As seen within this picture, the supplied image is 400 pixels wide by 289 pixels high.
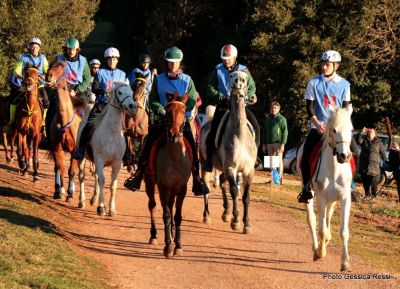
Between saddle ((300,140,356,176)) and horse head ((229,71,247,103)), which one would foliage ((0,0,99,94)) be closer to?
horse head ((229,71,247,103))

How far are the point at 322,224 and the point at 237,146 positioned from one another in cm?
318

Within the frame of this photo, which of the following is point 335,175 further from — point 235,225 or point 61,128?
point 61,128

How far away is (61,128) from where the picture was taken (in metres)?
18.7

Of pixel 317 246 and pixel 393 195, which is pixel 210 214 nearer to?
pixel 317 246

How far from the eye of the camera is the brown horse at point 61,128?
1842 cm

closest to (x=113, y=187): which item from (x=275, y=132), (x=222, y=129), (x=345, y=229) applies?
(x=222, y=129)

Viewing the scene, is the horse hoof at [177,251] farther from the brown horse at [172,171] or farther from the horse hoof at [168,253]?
the horse hoof at [168,253]

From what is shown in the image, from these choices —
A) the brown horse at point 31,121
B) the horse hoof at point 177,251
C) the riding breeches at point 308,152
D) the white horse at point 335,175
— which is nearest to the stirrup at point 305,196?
the riding breeches at point 308,152

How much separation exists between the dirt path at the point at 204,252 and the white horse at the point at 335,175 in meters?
0.62

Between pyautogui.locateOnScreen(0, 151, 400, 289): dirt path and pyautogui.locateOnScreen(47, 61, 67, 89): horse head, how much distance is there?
2.56 m

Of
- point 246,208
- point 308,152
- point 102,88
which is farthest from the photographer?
point 102,88

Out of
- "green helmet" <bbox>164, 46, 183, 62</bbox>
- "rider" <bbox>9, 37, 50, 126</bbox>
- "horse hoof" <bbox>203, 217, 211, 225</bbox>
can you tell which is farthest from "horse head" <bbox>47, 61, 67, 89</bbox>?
"green helmet" <bbox>164, 46, 183, 62</bbox>

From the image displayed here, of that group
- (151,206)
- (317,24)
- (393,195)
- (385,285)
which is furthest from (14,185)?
(317,24)

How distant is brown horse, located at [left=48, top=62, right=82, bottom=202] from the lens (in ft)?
60.4
